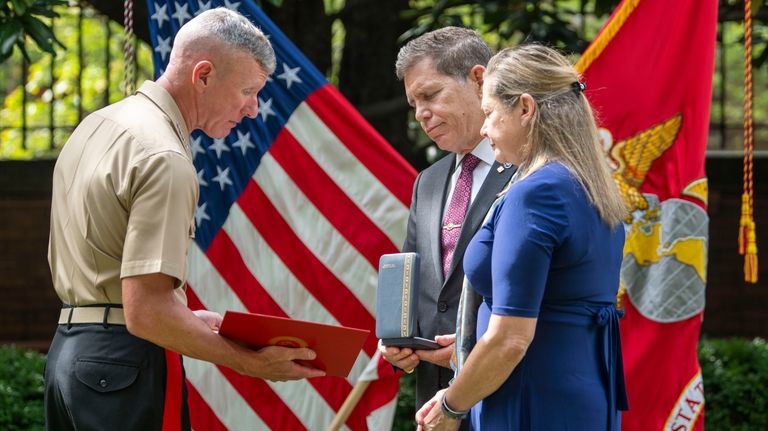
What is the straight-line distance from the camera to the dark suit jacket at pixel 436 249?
353 centimetres

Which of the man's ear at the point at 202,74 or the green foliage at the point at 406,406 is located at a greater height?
the man's ear at the point at 202,74

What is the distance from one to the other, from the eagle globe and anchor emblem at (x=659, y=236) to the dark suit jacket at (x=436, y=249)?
106cm

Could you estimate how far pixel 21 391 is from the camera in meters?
5.83

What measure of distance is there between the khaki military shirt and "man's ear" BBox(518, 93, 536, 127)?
0.87 metres

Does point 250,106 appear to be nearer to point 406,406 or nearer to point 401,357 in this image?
point 401,357

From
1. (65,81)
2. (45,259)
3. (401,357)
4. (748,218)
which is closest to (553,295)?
(401,357)

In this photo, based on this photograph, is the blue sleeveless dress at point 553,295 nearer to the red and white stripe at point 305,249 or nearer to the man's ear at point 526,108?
the man's ear at point 526,108

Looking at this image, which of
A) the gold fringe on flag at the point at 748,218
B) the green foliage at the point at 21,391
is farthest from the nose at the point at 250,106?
the green foliage at the point at 21,391

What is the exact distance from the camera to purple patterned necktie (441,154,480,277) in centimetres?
362

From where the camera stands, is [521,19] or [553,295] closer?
[553,295]

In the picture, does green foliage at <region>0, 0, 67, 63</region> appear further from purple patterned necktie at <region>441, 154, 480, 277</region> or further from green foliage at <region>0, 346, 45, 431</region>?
purple patterned necktie at <region>441, 154, 480, 277</region>

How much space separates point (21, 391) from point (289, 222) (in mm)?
1999

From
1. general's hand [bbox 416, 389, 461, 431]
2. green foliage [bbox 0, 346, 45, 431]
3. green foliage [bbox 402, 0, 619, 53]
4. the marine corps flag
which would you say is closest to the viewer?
general's hand [bbox 416, 389, 461, 431]

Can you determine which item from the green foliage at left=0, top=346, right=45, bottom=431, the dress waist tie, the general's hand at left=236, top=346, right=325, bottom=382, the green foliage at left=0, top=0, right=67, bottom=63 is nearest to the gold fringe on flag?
the dress waist tie
